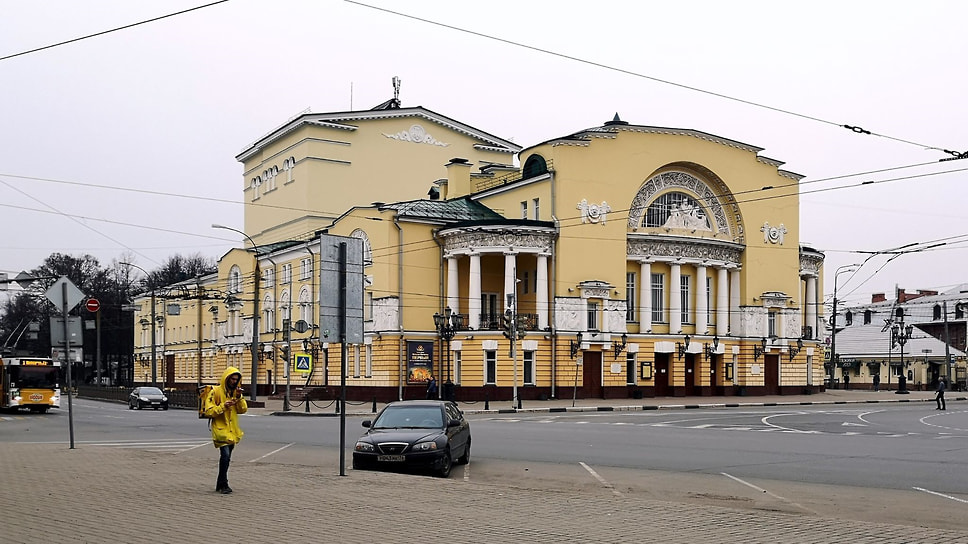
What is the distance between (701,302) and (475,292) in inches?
609

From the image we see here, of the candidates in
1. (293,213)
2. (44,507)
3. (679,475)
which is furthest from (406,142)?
(44,507)

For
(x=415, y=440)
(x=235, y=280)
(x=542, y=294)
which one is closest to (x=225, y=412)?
(x=415, y=440)

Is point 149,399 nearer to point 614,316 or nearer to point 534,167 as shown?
point 534,167

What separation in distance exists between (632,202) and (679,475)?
144 ft

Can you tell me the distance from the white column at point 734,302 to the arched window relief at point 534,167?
15203 millimetres

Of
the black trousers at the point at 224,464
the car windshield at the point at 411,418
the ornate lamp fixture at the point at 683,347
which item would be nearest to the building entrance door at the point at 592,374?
the ornate lamp fixture at the point at 683,347

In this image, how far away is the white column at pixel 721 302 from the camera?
212 ft

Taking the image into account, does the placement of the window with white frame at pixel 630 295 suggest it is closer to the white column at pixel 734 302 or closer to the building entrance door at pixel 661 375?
the building entrance door at pixel 661 375

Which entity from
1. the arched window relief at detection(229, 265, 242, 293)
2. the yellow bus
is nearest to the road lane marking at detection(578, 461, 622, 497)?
the yellow bus

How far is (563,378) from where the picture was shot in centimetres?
5806

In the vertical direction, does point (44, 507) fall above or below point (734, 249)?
below

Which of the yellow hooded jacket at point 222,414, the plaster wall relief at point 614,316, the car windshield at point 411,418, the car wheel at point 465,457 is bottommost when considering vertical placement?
the car wheel at point 465,457

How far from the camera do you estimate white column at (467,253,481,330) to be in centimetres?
5797

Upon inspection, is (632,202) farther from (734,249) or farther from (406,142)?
(406,142)
